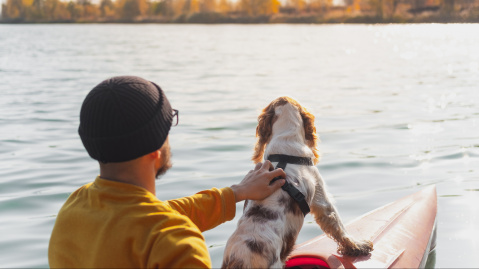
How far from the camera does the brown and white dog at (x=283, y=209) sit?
3.74 metres

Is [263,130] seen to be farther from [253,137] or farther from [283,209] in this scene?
[253,137]

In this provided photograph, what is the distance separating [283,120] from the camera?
4789 mm

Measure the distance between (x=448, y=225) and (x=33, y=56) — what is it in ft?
100

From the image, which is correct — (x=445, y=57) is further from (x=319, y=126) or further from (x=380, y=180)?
(x=380, y=180)

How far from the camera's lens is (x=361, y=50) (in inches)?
1519

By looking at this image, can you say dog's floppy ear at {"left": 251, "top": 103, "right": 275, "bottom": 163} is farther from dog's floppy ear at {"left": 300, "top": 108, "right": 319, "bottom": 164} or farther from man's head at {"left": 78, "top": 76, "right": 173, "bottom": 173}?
man's head at {"left": 78, "top": 76, "right": 173, "bottom": 173}

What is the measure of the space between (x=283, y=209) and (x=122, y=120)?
1.75 metres

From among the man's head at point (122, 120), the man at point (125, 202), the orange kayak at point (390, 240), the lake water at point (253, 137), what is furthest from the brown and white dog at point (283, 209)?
the lake water at point (253, 137)

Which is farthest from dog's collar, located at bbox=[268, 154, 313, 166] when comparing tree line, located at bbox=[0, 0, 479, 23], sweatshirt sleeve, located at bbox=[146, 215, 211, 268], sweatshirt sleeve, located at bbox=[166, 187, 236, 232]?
tree line, located at bbox=[0, 0, 479, 23]

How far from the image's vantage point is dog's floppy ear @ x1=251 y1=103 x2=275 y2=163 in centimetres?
486

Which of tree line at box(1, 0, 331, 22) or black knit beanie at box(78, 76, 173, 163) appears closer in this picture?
black knit beanie at box(78, 76, 173, 163)

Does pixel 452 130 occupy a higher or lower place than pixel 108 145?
lower

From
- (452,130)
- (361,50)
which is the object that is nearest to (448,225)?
(452,130)

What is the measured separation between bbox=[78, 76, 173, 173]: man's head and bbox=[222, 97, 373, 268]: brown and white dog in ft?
4.42
